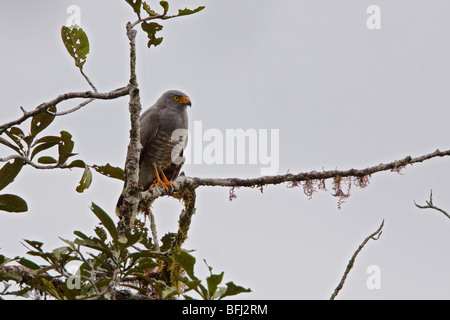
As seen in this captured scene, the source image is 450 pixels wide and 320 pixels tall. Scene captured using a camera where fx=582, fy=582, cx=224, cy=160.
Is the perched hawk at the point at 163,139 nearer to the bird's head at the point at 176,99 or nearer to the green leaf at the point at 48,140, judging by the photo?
the bird's head at the point at 176,99

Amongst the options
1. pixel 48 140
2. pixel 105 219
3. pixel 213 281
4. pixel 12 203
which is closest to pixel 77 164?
pixel 48 140

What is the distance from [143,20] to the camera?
3.96 m

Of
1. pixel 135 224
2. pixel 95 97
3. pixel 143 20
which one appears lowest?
pixel 135 224

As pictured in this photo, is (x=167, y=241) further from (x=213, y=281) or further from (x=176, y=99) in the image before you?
(x=176, y=99)

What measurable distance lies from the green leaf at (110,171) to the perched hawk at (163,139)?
258cm

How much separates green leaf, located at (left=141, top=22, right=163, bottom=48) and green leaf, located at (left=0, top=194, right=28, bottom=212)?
145cm

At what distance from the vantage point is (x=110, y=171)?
4.38 m

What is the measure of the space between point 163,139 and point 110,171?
295cm

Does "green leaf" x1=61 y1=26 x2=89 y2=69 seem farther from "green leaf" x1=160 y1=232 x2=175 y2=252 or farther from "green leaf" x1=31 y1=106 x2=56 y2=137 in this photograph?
"green leaf" x1=160 y1=232 x2=175 y2=252

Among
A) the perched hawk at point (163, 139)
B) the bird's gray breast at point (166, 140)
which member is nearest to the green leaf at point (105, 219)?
the perched hawk at point (163, 139)
